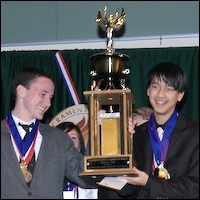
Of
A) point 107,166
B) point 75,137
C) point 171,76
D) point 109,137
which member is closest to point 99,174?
point 107,166

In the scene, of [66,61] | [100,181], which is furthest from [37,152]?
[66,61]

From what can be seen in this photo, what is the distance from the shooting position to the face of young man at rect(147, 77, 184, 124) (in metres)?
3.34

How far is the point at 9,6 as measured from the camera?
5.95 meters

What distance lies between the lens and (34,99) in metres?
3.65

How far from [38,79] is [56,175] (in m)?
0.63

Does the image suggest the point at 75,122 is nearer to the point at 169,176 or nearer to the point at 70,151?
the point at 70,151

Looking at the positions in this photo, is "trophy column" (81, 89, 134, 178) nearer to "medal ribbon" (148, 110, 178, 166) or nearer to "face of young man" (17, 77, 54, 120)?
"medal ribbon" (148, 110, 178, 166)

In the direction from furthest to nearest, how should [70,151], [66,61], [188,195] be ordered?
[66,61], [70,151], [188,195]

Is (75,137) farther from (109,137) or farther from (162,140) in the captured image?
(162,140)

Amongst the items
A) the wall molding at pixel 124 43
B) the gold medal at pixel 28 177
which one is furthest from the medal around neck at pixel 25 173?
the wall molding at pixel 124 43

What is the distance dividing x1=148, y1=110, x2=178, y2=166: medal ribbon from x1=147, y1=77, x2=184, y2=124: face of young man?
4 cm

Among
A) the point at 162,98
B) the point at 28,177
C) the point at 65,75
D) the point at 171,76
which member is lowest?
the point at 28,177

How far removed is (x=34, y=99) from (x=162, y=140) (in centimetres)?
85

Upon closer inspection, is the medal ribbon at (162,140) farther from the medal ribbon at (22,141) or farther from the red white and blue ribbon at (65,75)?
the red white and blue ribbon at (65,75)
